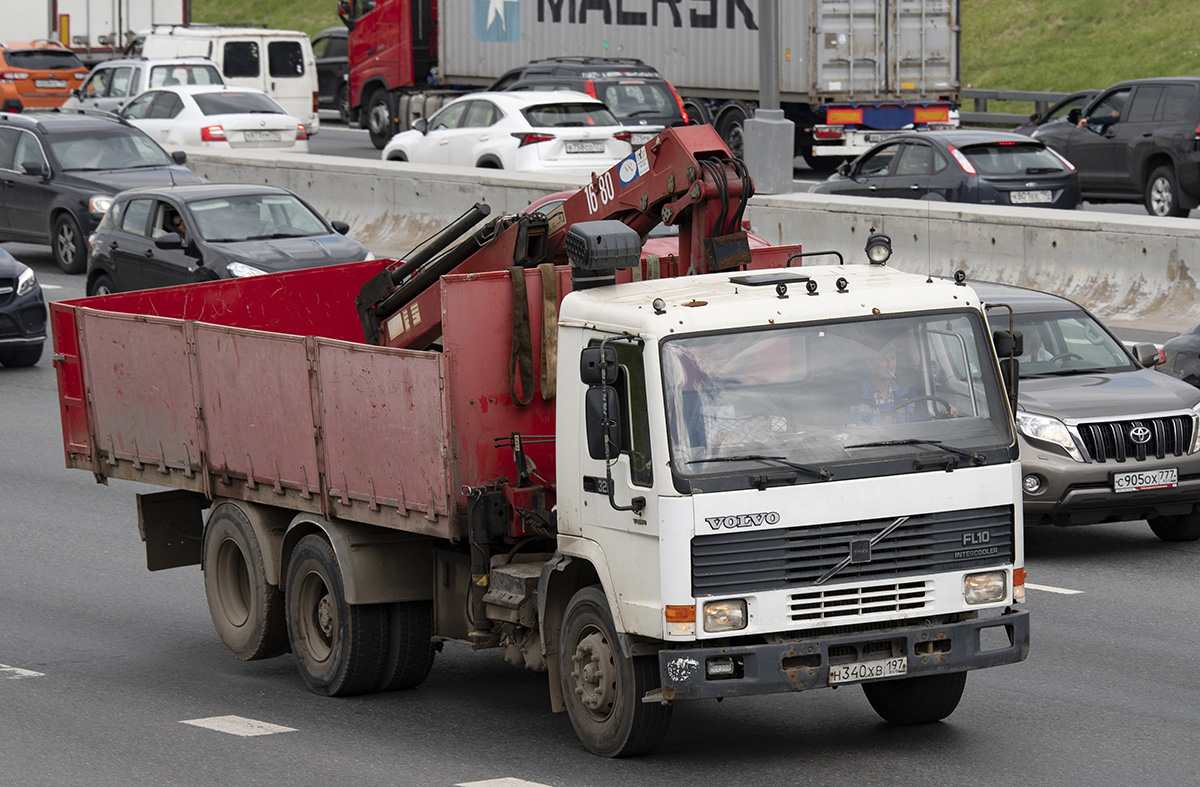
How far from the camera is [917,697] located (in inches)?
329

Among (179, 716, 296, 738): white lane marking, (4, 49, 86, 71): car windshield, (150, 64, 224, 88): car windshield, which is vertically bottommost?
(179, 716, 296, 738): white lane marking

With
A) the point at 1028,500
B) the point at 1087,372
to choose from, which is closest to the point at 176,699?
the point at 1028,500

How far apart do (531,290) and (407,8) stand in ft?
107

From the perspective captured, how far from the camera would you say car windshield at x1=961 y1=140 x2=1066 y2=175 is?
23188 mm

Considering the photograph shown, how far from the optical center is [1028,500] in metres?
11.7

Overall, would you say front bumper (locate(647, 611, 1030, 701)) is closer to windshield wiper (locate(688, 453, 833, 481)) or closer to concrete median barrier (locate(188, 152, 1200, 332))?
windshield wiper (locate(688, 453, 833, 481))

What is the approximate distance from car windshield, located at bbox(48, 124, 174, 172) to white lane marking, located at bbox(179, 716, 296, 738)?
57.3ft

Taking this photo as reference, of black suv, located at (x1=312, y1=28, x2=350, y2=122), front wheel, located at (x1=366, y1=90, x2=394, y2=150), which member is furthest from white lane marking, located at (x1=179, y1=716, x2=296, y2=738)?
black suv, located at (x1=312, y1=28, x2=350, y2=122)

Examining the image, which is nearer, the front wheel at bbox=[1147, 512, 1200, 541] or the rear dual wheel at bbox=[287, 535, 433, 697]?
the rear dual wheel at bbox=[287, 535, 433, 697]

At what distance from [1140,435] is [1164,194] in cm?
1573

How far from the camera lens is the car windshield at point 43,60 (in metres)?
45.4

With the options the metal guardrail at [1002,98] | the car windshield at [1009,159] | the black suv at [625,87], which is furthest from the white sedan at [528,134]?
the metal guardrail at [1002,98]

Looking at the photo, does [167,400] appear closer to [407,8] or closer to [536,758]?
[536,758]

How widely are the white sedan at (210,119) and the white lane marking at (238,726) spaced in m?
23.3
